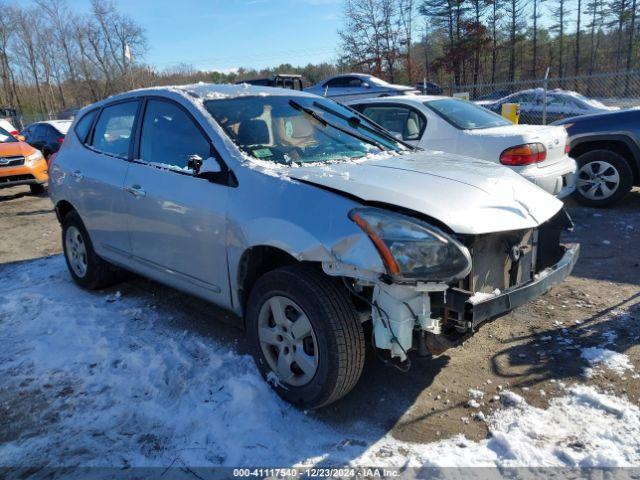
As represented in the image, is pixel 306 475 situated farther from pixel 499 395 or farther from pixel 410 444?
pixel 499 395

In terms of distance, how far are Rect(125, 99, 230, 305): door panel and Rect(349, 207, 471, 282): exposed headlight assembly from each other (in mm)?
1126

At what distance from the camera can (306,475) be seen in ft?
7.91

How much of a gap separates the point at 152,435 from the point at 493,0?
4627 cm

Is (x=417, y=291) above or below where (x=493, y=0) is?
below

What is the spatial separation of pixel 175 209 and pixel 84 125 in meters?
2.16

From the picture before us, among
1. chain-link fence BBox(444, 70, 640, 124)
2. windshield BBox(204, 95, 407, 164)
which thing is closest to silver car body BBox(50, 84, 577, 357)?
windshield BBox(204, 95, 407, 164)

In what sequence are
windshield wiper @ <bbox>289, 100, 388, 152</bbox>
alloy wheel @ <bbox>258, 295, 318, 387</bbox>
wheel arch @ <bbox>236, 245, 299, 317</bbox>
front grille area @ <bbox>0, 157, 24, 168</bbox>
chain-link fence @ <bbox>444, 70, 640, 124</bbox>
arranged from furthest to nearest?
chain-link fence @ <bbox>444, 70, 640, 124</bbox> → front grille area @ <bbox>0, 157, 24, 168</bbox> → windshield wiper @ <bbox>289, 100, 388, 152</bbox> → wheel arch @ <bbox>236, 245, 299, 317</bbox> → alloy wheel @ <bbox>258, 295, 318, 387</bbox>

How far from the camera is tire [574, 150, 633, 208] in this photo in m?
7.12

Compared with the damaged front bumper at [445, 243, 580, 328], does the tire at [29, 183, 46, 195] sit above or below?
below

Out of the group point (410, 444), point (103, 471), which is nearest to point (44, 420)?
point (103, 471)

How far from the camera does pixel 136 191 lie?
382 cm

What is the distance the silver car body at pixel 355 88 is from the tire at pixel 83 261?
37.1ft

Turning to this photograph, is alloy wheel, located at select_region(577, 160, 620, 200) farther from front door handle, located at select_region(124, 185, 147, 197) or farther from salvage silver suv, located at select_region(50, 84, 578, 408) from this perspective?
front door handle, located at select_region(124, 185, 147, 197)

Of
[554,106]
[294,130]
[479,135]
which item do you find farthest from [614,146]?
[554,106]
